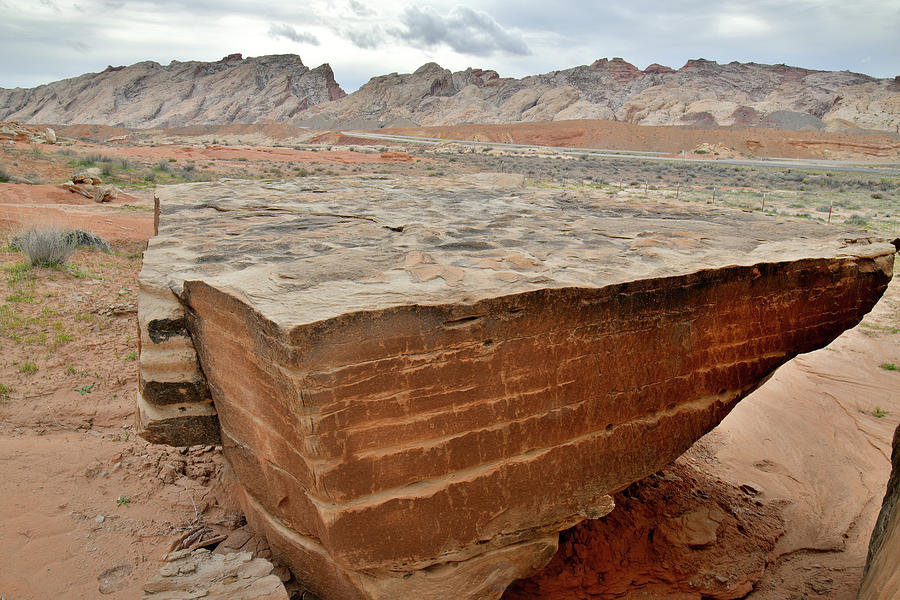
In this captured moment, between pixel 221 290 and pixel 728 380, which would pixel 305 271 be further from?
pixel 728 380

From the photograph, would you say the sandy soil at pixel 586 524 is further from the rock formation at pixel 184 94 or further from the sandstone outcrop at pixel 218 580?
the rock formation at pixel 184 94

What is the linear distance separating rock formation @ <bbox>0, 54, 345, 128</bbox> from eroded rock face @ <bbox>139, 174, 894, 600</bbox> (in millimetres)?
71869

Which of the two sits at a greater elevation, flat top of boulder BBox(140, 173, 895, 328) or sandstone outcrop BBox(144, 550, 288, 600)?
flat top of boulder BBox(140, 173, 895, 328)

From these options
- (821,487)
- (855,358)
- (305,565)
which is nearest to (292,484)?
(305,565)

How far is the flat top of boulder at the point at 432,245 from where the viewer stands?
2.46m

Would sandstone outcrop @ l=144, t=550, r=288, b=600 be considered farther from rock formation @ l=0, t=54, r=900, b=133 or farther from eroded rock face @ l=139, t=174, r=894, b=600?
rock formation @ l=0, t=54, r=900, b=133

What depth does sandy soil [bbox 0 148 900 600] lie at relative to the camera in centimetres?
328

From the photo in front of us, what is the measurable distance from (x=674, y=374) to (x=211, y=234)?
2757 mm

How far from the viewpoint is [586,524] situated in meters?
3.85

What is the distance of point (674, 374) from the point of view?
298 cm

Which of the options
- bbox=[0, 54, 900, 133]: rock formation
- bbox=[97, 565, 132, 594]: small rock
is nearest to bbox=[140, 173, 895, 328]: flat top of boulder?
bbox=[97, 565, 132, 594]: small rock

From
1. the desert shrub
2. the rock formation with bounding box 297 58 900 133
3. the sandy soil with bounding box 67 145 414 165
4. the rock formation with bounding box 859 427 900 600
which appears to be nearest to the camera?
the rock formation with bounding box 859 427 900 600

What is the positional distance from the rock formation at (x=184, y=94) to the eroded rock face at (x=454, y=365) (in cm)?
7187

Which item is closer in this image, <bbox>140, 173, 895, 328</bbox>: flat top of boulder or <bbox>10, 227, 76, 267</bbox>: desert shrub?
<bbox>140, 173, 895, 328</bbox>: flat top of boulder
